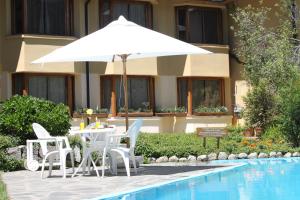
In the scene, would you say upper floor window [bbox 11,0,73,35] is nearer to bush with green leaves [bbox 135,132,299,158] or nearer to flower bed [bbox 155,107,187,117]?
flower bed [bbox 155,107,187,117]

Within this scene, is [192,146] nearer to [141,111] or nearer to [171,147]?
[171,147]

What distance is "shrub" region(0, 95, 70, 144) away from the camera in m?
15.4

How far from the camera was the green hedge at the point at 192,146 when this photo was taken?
1750 centimetres

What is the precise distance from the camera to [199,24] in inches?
1068

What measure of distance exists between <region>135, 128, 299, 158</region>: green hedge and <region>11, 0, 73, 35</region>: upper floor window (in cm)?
605

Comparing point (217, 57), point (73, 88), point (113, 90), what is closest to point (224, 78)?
point (217, 57)

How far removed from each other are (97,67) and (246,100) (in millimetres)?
6490

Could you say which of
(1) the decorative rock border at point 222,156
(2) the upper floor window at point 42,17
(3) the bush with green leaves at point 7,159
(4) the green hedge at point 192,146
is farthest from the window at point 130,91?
(3) the bush with green leaves at point 7,159

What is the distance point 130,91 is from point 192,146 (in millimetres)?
7109

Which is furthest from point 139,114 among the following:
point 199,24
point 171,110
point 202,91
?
point 199,24

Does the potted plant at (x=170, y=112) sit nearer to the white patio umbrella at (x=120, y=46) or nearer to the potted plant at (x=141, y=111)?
the potted plant at (x=141, y=111)

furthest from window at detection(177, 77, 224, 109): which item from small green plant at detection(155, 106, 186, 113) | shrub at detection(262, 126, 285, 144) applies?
shrub at detection(262, 126, 285, 144)

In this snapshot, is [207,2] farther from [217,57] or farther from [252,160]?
[252,160]

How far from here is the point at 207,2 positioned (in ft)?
88.0
